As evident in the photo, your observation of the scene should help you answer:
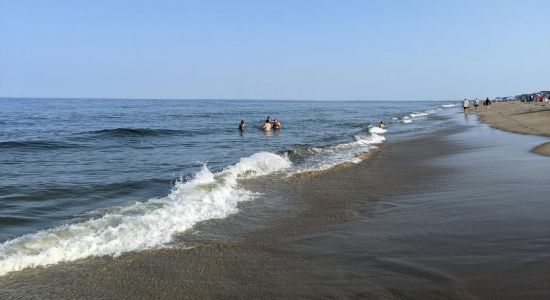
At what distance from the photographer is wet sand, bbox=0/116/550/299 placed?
4578 millimetres

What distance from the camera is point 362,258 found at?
5.46 m

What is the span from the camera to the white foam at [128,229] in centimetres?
594

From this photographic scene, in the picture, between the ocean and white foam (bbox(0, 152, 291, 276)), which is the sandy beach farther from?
white foam (bbox(0, 152, 291, 276))

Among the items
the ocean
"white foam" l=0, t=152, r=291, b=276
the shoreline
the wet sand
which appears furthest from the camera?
the ocean

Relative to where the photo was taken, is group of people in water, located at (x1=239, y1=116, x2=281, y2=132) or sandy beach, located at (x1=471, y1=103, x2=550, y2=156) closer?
sandy beach, located at (x1=471, y1=103, x2=550, y2=156)

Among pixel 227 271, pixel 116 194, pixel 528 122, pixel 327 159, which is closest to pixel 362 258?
pixel 227 271

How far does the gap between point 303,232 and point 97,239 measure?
9.74 ft

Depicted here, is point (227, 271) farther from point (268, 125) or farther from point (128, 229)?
point (268, 125)

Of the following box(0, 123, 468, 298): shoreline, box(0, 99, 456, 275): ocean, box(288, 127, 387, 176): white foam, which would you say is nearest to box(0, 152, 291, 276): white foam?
box(0, 99, 456, 275): ocean

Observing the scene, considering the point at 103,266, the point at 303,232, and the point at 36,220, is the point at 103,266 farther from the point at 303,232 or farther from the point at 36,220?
the point at 36,220

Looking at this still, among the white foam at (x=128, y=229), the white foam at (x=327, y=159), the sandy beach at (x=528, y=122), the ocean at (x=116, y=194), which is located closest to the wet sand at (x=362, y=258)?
the white foam at (x=128, y=229)

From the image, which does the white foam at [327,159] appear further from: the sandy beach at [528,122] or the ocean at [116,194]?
the sandy beach at [528,122]

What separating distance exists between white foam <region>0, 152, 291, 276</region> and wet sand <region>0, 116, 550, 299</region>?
12.8 inches

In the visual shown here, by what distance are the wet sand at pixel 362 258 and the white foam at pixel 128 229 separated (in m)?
0.33
